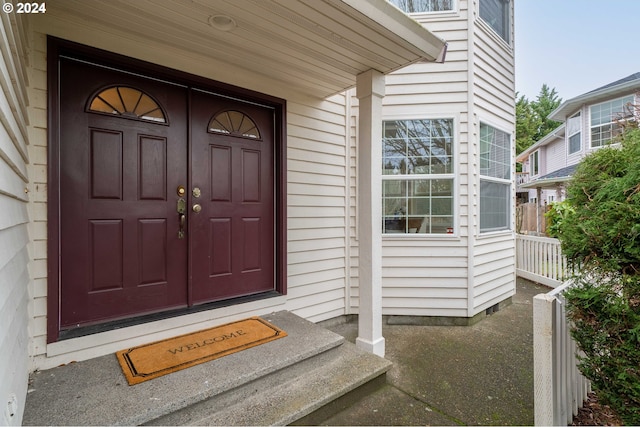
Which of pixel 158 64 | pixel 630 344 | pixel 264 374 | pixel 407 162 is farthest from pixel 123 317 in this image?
pixel 407 162

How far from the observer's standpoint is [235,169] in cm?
278

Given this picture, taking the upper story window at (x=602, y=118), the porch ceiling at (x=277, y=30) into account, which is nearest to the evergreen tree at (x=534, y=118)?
the upper story window at (x=602, y=118)

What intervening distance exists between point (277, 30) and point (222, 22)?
372 millimetres

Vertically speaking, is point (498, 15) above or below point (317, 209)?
above

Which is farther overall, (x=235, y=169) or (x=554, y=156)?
(x=554, y=156)

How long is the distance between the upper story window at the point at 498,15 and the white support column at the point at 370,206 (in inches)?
103

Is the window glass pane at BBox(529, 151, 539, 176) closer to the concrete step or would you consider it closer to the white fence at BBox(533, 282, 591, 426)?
the white fence at BBox(533, 282, 591, 426)

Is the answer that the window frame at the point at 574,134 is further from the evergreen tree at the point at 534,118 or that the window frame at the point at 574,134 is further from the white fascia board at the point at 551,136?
the evergreen tree at the point at 534,118

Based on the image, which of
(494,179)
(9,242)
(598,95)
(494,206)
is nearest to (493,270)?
(494,206)

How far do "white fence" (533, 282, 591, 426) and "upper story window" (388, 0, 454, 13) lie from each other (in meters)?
3.55

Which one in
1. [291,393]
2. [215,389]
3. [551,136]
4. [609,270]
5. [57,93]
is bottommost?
[291,393]

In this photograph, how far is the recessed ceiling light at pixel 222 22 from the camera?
6.41 ft

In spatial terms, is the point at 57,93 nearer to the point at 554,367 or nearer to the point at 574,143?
the point at 554,367

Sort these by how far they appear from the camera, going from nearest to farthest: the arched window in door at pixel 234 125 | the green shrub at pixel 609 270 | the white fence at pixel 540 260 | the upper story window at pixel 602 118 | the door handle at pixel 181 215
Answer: the green shrub at pixel 609 270
the door handle at pixel 181 215
the arched window in door at pixel 234 125
the white fence at pixel 540 260
the upper story window at pixel 602 118
